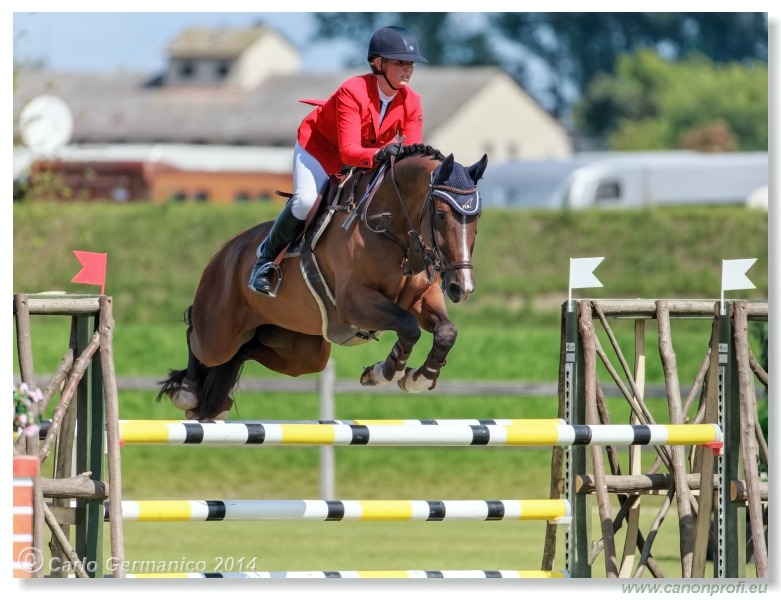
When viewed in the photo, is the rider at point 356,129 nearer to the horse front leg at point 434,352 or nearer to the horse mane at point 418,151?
the horse mane at point 418,151

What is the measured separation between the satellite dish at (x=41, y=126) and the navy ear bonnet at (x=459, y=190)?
24.4 feet

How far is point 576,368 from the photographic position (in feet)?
18.4

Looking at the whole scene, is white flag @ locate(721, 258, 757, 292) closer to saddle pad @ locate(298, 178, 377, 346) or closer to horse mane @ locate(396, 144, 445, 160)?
horse mane @ locate(396, 144, 445, 160)

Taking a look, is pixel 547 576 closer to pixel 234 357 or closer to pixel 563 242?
pixel 234 357

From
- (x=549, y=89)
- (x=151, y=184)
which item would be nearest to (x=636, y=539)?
(x=151, y=184)

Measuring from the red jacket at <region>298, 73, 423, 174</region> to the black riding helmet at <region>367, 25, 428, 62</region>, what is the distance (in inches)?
5.1

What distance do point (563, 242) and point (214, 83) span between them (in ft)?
88.3

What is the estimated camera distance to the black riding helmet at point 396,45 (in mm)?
5637

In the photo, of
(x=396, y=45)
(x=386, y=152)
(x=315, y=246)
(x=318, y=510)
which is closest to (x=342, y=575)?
(x=318, y=510)

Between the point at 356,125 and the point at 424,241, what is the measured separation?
0.63 m

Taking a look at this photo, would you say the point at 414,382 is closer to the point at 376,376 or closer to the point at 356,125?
the point at 376,376

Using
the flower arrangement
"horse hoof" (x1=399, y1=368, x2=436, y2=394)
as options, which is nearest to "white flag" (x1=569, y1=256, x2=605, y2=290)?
"horse hoof" (x1=399, y1=368, x2=436, y2=394)

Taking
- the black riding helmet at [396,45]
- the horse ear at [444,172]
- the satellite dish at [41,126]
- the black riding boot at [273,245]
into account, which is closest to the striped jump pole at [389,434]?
the horse ear at [444,172]

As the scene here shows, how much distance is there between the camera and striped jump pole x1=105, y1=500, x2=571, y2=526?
193 inches
